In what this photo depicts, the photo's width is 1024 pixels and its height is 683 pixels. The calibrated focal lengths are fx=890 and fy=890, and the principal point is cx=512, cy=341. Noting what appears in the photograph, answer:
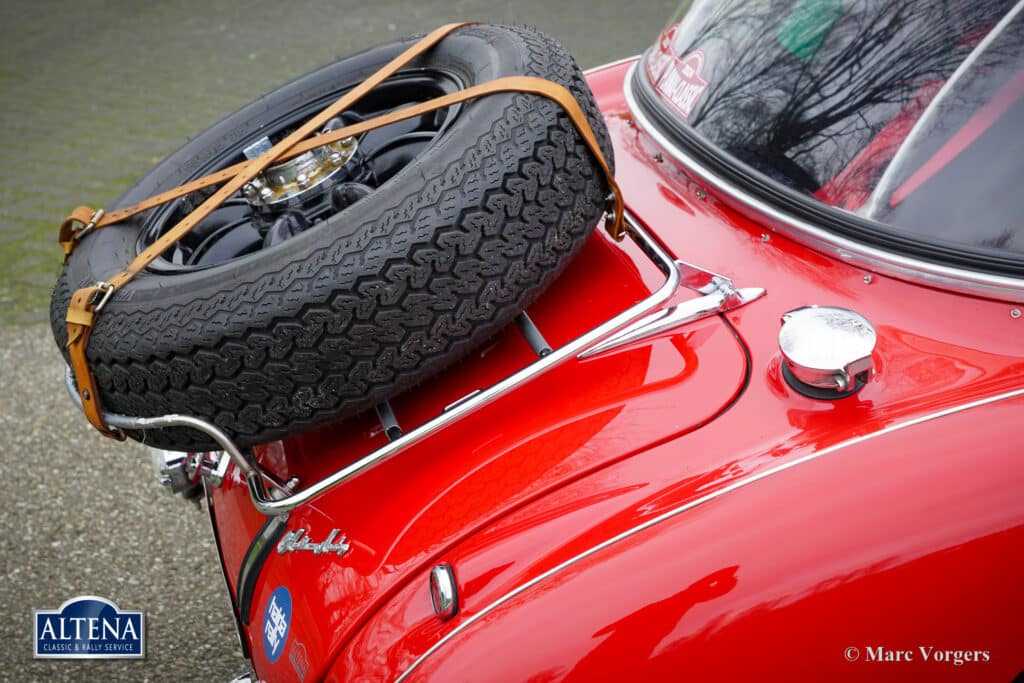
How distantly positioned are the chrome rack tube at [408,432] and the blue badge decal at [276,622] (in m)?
0.17

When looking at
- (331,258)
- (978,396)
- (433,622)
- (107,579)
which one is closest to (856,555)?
(978,396)

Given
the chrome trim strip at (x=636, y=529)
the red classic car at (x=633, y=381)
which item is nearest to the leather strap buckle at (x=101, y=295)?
the red classic car at (x=633, y=381)

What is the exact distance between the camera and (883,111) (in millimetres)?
1726

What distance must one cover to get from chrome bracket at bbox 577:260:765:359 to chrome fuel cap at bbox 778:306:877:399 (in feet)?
0.58

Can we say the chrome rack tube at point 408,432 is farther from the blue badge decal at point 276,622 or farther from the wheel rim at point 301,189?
the wheel rim at point 301,189

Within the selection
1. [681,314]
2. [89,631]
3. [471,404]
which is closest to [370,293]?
[471,404]

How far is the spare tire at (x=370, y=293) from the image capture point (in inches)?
58.5

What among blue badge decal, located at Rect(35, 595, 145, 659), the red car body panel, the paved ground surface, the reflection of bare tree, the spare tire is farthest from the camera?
the paved ground surface

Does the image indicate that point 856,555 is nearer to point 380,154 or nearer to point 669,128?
point 669,128

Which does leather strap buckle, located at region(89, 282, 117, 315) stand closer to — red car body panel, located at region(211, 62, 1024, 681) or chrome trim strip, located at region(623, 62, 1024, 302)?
red car body panel, located at region(211, 62, 1024, 681)

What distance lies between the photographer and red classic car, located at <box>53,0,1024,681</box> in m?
1.31

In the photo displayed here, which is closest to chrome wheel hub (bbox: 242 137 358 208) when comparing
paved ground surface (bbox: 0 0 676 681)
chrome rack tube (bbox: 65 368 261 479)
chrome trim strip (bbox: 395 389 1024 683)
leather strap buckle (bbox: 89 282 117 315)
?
leather strap buckle (bbox: 89 282 117 315)

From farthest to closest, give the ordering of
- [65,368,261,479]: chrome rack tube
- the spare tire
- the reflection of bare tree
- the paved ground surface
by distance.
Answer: the paved ground surface, the reflection of bare tree, [65,368,261,479]: chrome rack tube, the spare tire

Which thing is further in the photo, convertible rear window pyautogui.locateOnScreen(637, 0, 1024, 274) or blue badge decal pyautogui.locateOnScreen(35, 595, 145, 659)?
blue badge decal pyautogui.locateOnScreen(35, 595, 145, 659)
